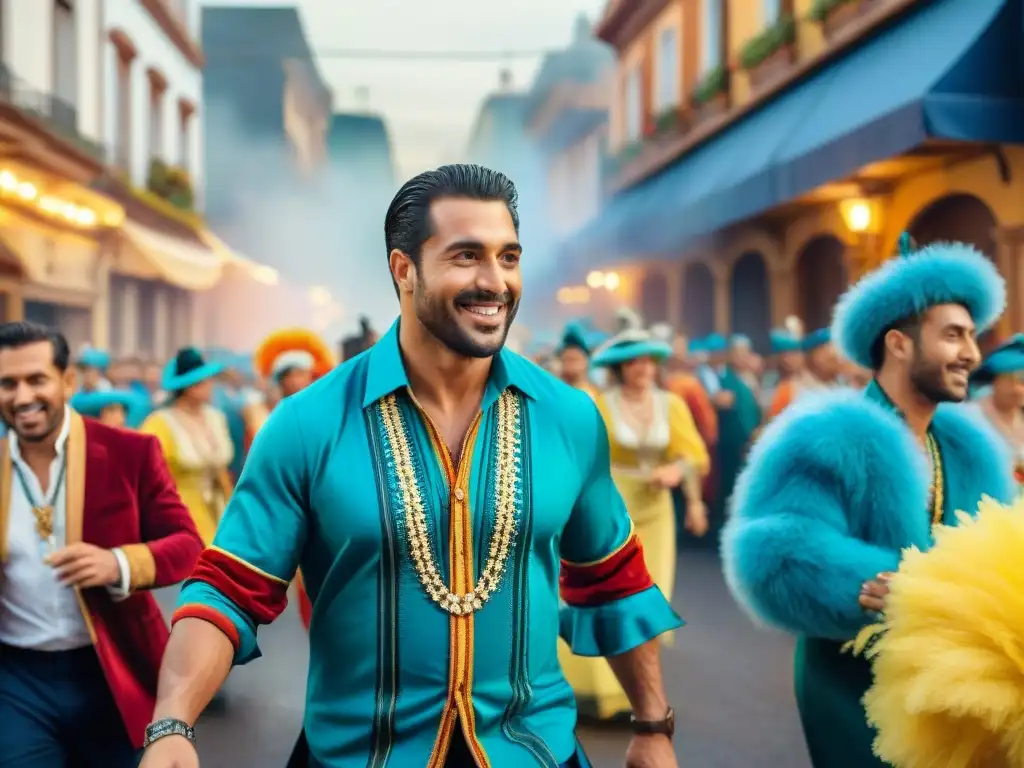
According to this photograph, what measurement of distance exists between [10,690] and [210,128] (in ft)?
166


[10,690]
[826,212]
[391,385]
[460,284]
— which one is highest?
[826,212]

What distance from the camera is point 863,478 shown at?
10.2 feet

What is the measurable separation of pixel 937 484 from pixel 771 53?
13.0 metres

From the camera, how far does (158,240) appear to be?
75.9 feet

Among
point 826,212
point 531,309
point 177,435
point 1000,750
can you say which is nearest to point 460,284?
point 1000,750

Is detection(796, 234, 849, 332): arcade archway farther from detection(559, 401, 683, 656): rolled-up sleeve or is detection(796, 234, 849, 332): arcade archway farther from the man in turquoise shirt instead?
the man in turquoise shirt

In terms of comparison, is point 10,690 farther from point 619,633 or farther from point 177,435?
point 177,435

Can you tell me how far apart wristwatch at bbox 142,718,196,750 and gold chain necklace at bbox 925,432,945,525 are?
6.99 feet

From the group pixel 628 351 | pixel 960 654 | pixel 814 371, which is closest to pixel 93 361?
pixel 628 351

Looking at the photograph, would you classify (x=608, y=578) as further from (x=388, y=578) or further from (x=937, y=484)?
(x=937, y=484)

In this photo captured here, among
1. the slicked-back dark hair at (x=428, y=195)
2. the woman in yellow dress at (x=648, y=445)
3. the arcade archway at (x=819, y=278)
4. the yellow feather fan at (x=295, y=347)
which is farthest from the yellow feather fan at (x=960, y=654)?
the arcade archway at (x=819, y=278)

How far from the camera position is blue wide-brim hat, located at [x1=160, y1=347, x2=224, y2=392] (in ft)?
24.8

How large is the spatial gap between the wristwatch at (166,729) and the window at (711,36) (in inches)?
695

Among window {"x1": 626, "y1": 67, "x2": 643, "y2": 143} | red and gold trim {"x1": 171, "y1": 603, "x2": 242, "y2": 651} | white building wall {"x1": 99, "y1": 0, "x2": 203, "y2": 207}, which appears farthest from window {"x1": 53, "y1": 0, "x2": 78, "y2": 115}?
red and gold trim {"x1": 171, "y1": 603, "x2": 242, "y2": 651}
